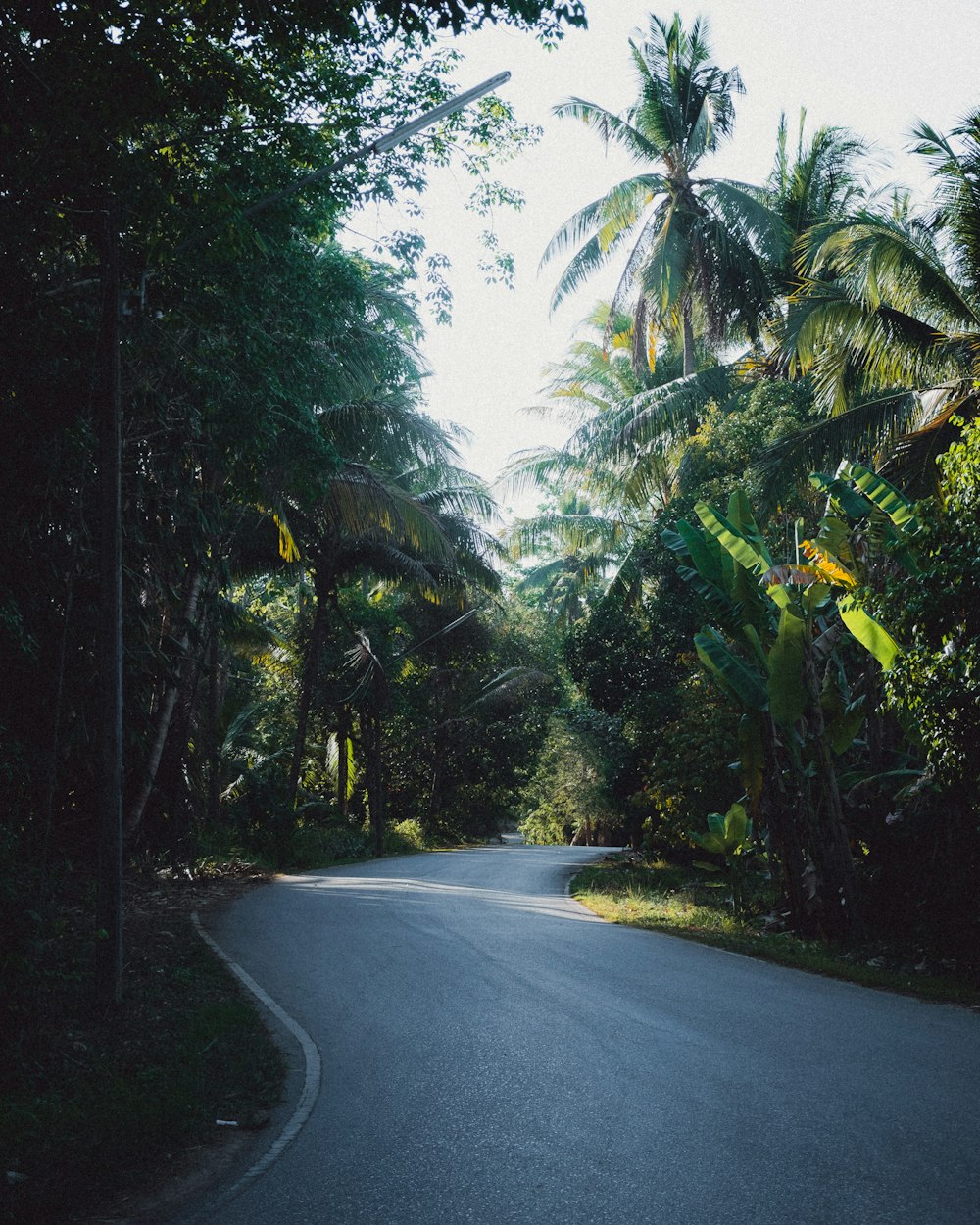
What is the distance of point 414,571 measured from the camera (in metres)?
27.2

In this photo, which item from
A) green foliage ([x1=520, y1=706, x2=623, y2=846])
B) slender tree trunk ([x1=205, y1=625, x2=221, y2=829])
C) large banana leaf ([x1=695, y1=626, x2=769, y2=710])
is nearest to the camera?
large banana leaf ([x1=695, y1=626, x2=769, y2=710])

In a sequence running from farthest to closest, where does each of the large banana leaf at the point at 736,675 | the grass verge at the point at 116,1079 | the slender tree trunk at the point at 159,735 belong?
the slender tree trunk at the point at 159,735, the large banana leaf at the point at 736,675, the grass verge at the point at 116,1079

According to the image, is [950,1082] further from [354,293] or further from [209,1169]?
[354,293]

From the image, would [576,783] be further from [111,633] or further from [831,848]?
[111,633]

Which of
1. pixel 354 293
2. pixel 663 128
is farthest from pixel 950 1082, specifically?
pixel 663 128

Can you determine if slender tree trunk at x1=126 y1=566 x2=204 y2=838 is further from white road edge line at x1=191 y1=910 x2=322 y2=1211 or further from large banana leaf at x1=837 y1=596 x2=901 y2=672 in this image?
large banana leaf at x1=837 y1=596 x2=901 y2=672

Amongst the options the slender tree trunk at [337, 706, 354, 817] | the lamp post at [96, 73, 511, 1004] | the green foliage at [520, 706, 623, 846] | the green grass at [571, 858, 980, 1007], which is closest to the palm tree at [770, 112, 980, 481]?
the green grass at [571, 858, 980, 1007]

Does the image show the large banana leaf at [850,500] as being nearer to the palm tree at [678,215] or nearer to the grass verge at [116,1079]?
the grass verge at [116,1079]

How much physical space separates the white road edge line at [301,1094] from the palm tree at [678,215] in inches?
844

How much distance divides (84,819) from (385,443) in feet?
34.8

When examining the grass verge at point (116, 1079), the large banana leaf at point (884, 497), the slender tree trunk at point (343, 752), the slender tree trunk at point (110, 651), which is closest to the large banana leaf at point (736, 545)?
the large banana leaf at point (884, 497)

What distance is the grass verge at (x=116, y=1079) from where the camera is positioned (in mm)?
4934

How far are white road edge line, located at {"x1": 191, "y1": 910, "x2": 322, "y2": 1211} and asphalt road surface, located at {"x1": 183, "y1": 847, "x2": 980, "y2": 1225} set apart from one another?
68 millimetres

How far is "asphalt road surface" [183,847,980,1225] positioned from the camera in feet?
14.9
